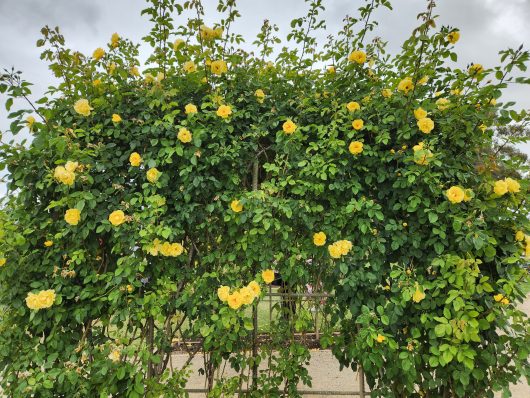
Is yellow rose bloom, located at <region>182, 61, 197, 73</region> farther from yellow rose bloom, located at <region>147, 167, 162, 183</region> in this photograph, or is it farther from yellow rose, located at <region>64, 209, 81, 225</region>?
yellow rose, located at <region>64, 209, 81, 225</region>

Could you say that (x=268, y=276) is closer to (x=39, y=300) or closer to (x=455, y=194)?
(x=455, y=194)

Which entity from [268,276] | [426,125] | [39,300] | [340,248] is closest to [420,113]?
[426,125]

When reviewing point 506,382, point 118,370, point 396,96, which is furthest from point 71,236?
point 506,382

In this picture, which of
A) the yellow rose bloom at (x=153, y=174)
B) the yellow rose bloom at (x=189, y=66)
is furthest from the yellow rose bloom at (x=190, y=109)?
the yellow rose bloom at (x=153, y=174)

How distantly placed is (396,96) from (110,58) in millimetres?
1628

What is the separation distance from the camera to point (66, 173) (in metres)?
1.75

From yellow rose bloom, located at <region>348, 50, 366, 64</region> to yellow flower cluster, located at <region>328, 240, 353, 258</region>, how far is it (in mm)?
992

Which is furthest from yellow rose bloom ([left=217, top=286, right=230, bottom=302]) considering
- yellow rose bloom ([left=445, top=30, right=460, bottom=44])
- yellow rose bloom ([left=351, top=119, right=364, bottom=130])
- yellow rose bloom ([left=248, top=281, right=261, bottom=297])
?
yellow rose bloom ([left=445, top=30, right=460, bottom=44])

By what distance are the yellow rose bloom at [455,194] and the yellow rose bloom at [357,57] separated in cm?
84

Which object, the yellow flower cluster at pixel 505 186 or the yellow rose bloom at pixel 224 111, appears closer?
the yellow flower cluster at pixel 505 186

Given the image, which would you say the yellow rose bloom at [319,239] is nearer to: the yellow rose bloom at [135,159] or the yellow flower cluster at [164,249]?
the yellow flower cluster at [164,249]

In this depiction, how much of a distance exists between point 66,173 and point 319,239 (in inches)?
51.7

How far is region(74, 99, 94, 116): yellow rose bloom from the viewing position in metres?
1.88

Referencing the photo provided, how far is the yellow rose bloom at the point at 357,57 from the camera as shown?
1932mm
